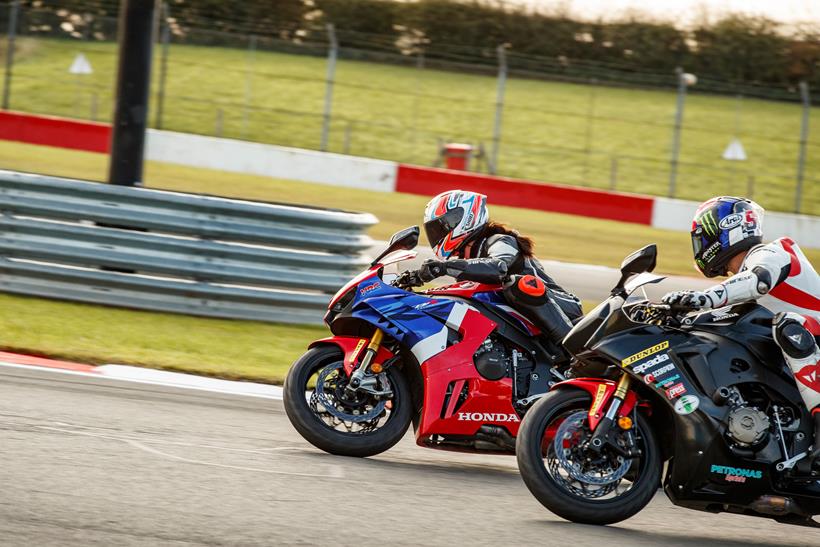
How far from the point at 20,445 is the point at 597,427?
2.72 m

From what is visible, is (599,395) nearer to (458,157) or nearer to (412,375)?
(412,375)

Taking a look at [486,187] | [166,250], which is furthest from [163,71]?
[166,250]

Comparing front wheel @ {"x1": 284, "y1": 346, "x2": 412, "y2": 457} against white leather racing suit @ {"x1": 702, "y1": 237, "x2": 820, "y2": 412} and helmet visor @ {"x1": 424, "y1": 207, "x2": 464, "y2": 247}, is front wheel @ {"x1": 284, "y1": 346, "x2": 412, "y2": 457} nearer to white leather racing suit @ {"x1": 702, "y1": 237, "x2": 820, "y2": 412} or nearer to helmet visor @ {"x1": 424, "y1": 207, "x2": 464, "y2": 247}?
helmet visor @ {"x1": 424, "y1": 207, "x2": 464, "y2": 247}

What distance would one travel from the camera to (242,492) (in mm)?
5559

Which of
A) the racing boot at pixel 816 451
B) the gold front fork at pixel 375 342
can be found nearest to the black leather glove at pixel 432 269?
the gold front fork at pixel 375 342

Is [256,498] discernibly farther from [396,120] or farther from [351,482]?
[396,120]

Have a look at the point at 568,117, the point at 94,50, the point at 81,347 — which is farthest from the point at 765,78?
the point at 81,347

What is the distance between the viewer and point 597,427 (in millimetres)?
5352

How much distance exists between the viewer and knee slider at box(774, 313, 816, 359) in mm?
5336

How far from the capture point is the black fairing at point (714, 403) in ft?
17.6

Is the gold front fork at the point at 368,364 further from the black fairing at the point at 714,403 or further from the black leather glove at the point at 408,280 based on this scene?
the black fairing at the point at 714,403

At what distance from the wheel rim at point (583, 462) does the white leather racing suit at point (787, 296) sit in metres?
0.70

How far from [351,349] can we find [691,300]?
200 centimetres

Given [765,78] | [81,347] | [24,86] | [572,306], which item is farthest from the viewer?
[765,78]
